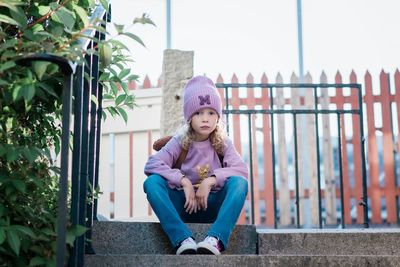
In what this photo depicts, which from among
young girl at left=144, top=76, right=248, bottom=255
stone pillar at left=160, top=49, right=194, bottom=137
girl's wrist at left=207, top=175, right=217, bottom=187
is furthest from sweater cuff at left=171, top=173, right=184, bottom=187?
stone pillar at left=160, top=49, right=194, bottom=137

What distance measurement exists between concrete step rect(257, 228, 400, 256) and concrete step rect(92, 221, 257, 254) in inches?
6.8

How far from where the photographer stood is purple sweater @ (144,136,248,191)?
2887 millimetres

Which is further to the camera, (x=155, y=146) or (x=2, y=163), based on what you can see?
(x=155, y=146)

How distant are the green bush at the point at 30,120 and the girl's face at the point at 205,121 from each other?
0.94 m

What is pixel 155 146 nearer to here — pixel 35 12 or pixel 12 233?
pixel 35 12

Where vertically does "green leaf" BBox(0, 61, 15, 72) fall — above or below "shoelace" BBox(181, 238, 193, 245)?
above

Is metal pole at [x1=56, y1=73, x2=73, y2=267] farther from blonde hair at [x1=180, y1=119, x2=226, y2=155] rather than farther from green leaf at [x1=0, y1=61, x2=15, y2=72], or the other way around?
blonde hair at [x1=180, y1=119, x2=226, y2=155]

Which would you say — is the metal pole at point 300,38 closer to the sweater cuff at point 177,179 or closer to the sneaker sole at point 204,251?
the sweater cuff at point 177,179

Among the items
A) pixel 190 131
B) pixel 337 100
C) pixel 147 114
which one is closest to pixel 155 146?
pixel 190 131

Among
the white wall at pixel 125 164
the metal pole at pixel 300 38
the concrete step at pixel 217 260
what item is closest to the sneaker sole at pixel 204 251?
the concrete step at pixel 217 260

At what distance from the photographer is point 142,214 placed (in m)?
6.37

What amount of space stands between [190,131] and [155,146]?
0.25 m

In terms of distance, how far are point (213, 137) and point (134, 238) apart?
64cm

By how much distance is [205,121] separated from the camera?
9.80 ft
